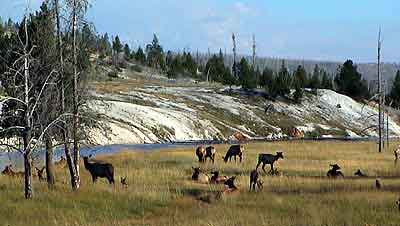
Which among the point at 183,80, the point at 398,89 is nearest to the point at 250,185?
the point at 398,89

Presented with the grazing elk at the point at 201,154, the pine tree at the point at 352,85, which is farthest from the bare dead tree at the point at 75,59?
the pine tree at the point at 352,85

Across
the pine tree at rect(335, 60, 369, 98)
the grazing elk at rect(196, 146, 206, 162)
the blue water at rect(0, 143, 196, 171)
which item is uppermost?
the pine tree at rect(335, 60, 369, 98)

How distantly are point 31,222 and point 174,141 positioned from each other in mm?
67062

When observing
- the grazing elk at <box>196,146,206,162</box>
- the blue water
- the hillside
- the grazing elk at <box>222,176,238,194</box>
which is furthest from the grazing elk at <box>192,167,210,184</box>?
the hillside

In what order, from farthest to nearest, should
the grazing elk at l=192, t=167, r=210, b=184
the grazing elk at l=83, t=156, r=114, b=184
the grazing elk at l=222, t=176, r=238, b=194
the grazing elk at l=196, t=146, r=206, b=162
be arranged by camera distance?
the grazing elk at l=196, t=146, r=206, b=162 → the grazing elk at l=192, t=167, r=210, b=184 → the grazing elk at l=83, t=156, r=114, b=184 → the grazing elk at l=222, t=176, r=238, b=194

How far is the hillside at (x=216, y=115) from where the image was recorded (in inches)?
3346

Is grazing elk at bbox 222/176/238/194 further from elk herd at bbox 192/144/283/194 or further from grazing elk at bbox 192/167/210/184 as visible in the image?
grazing elk at bbox 192/167/210/184

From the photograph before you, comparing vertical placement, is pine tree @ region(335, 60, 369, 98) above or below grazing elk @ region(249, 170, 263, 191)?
above

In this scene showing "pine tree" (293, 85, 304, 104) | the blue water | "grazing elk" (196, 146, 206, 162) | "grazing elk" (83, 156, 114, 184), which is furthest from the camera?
"pine tree" (293, 85, 304, 104)

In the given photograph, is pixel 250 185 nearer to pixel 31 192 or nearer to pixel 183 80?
pixel 31 192

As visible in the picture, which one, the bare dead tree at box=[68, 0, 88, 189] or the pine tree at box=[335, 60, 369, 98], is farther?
the pine tree at box=[335, 60, 369, 98]

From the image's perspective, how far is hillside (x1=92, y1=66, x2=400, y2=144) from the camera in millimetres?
85000

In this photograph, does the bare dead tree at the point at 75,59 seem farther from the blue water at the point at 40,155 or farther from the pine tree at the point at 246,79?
the pine tree at the point at 246,79

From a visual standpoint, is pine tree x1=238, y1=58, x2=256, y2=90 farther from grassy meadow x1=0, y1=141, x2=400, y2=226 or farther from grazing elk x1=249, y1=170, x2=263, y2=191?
grazing elk x1=249, y1=170, x2=263, y2=191
